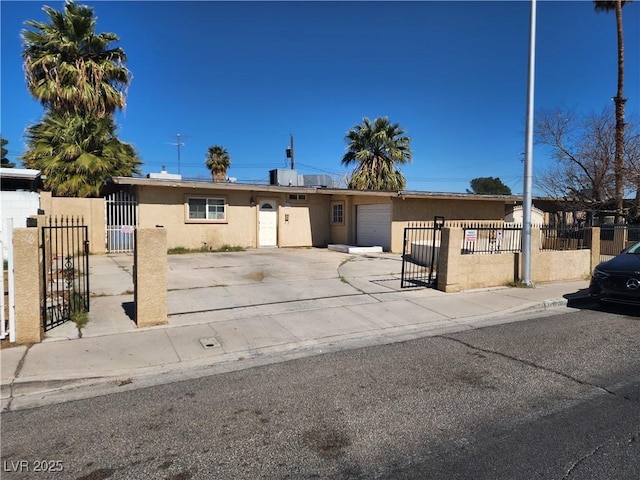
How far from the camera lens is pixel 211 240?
57.7ft

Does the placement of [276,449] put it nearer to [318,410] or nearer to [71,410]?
[318,410]

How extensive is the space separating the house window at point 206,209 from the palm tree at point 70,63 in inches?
219

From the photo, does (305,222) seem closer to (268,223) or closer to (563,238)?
(268,223)

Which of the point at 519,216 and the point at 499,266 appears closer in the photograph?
the point at 499,266

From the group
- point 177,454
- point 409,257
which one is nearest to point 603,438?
Answer: point 177,454

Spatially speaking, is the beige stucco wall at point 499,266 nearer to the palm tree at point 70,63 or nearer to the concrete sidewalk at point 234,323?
the concrete sidewalk at point 234,323

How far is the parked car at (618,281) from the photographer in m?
7.65

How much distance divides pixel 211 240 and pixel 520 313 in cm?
1277

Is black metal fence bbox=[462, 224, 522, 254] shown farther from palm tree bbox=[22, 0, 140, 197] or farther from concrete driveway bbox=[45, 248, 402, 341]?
palm tree bbox=[22, 0, 140, 197]

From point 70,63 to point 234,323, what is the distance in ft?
51.1

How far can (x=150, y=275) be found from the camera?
645 centimetres

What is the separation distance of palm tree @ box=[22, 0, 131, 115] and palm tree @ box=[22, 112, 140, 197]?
0.81 m

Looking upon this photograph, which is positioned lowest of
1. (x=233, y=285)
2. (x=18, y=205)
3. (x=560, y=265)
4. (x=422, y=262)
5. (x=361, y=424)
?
(x=361, y=424)

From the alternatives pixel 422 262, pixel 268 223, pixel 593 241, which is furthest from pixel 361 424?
pixel 268 223
